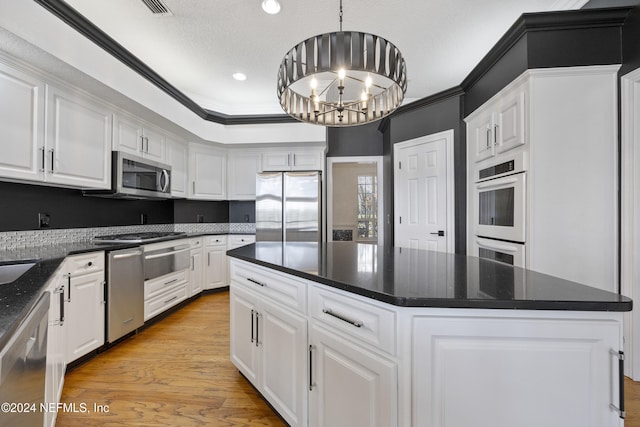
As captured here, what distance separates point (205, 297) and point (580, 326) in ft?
13.2

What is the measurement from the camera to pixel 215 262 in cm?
418

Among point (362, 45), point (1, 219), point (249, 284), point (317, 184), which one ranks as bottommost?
point (249, 284)

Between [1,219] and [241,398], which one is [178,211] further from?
[241,398]

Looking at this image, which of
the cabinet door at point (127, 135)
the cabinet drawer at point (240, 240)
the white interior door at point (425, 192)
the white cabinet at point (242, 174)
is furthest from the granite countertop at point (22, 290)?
the white interior door at point (425, 192)

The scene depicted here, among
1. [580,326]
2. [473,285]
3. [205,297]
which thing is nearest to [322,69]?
[473,285]

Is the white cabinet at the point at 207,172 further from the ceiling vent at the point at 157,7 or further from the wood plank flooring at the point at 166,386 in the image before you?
the wood plank flooring at the point at 166,386

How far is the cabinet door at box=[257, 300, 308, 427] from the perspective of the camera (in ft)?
4.32

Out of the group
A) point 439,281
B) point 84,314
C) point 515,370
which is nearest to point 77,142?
point 84,314

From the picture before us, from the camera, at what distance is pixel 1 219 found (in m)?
2.16

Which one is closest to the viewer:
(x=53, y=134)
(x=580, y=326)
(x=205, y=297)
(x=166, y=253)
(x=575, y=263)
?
(x=580, y=326)

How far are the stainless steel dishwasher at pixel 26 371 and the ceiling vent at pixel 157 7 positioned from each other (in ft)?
7.22

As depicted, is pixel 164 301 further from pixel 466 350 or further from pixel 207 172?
pixel 466 350

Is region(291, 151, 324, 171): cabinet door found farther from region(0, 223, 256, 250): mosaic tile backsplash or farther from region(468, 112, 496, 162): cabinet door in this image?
region(468, 112, 496, 162): cabinet door

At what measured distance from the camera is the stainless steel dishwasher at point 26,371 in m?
0.75
